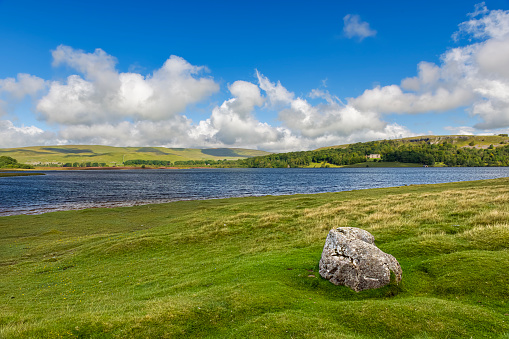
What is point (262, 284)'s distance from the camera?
13.0 m

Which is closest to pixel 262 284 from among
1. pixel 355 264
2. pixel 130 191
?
pixel 355 264

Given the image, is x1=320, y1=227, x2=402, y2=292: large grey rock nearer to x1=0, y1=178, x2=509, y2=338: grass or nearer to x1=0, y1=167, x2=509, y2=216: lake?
x1=0, y1=178, x2=509, y2=338: grass

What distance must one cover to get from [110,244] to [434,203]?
3654 centimetres

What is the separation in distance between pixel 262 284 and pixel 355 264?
4.65 m

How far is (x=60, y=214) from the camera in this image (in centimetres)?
4941

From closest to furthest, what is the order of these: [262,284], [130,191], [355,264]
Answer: [355,264] < [262,284] < [130,191]

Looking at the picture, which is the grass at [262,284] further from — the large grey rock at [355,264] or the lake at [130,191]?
the lake at [130,191]

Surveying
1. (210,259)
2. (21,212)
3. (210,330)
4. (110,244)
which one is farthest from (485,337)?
(21,212)

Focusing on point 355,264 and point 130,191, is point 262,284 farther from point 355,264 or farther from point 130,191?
point 130,191

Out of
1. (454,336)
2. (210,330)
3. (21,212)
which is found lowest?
(21,212)

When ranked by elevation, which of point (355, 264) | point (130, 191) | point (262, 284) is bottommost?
point (130, 191)

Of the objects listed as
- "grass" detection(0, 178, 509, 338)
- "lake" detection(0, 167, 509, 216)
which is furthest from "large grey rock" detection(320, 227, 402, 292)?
"lake" detection(0, 167, 509, 216)

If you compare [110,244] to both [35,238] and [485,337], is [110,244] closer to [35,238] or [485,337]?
[35,238]

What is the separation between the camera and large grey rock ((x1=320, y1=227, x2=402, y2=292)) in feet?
Answer: 40.4
